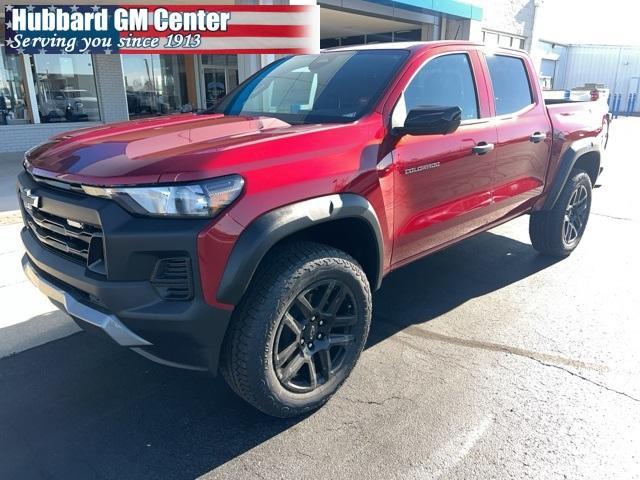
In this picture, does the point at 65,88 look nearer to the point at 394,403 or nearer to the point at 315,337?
the point at 315,337

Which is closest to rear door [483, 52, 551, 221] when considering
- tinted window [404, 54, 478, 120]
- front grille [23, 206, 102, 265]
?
tinted window [404, 54, 478, 120]

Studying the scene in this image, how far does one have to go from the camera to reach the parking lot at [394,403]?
241 cm

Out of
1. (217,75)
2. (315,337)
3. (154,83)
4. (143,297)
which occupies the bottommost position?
(315,337)

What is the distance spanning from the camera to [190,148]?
241 centimetres

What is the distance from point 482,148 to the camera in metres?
3.60

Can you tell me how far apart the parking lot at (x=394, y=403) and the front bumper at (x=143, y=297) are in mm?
564

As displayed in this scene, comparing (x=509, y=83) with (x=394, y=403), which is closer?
(x=394, y=403)

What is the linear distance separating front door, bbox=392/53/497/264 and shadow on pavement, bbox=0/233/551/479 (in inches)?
31.1

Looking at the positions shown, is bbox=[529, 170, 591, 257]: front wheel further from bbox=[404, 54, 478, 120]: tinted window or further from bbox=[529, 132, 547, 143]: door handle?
bbox=[404, 54, 478, 120]: tinted window

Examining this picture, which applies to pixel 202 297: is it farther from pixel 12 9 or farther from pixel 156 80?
pixel 156 80

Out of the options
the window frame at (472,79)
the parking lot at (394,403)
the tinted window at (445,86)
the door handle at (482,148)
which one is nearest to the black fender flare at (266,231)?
the window frame at (472,79)

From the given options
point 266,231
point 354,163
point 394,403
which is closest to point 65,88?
point 354,163

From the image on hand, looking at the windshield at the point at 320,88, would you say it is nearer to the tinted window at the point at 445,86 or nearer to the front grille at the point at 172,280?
the tinted window at the point at 445,86

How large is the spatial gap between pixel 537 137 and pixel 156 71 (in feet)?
47.7
